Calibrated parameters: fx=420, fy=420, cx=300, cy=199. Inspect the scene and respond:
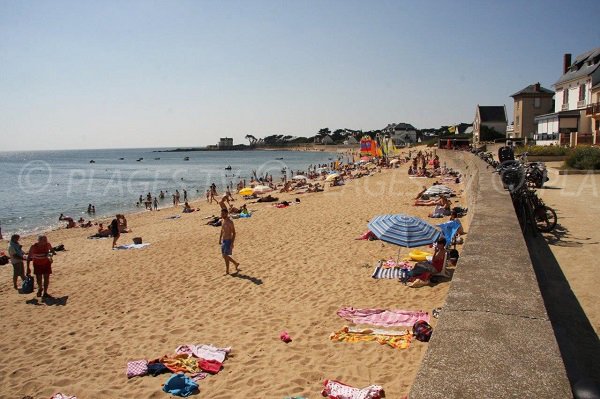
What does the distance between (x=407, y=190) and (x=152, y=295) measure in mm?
18209

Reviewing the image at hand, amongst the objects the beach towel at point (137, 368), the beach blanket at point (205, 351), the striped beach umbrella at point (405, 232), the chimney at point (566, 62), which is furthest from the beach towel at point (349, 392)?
the chimney at point (566, 62)

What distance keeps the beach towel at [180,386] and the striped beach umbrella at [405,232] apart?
15.0ft

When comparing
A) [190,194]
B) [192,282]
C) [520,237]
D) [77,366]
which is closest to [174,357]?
[77,366]

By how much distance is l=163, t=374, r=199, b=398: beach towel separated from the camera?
506 centimetres

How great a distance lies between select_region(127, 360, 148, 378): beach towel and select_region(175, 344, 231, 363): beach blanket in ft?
1.64

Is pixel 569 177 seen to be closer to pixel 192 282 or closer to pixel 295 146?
pixel 192 282

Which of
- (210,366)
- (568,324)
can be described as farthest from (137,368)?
(568,324)

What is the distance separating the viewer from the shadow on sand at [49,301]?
9185 millimetres

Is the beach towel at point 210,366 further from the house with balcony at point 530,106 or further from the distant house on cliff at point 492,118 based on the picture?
the distant house on cliff at point 492,118

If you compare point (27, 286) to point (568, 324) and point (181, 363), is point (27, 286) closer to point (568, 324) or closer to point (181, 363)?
point (181, 363)

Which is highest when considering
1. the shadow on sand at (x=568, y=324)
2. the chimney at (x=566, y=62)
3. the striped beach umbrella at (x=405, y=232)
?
the chimney at (x=566, y=62)

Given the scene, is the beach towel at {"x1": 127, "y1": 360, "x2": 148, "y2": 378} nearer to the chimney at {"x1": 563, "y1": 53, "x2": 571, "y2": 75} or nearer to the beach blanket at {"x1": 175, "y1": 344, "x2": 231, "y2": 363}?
the beach blanket at {"x1": 175, "y1": 344, "x2": 231, "y2": 363}

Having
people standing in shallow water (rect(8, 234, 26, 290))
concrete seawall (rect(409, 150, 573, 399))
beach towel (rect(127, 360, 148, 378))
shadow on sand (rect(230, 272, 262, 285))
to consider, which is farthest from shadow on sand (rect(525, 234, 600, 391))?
people standing in shallow water (rect(8, 234, 26, 290))

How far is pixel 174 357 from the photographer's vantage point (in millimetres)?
5957
